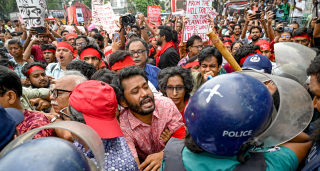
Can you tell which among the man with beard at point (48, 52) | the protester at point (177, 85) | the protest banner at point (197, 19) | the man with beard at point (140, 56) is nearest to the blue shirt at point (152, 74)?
the man with beard at point (140, 56)

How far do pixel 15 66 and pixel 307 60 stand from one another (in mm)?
5350

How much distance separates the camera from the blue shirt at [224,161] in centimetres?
119

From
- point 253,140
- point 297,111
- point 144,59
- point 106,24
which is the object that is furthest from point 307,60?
point 106,24

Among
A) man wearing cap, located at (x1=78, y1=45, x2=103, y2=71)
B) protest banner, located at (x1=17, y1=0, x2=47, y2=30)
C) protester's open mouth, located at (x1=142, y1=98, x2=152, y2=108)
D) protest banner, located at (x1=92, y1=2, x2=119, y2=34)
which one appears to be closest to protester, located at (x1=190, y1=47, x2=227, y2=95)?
protester's open mouth, located at (x1=142, y1=98, x2=152, y2=108)

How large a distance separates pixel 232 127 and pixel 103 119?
3.13 ft

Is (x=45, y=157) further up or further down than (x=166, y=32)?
further down

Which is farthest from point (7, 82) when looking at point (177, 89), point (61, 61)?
point (61, 61)

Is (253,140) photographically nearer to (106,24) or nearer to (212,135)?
(212,135)

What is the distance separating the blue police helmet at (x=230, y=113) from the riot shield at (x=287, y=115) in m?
0.13

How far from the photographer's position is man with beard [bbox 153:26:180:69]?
4.66m

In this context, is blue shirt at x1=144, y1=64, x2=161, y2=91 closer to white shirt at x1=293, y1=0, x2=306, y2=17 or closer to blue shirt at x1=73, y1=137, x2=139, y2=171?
blue shirt at x1=73, y1=137, x2=139, y2=171

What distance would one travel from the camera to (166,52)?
4.74 metres

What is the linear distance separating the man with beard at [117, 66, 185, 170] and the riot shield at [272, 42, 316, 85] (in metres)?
1.26

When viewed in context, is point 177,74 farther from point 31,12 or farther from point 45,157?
point 31,12
